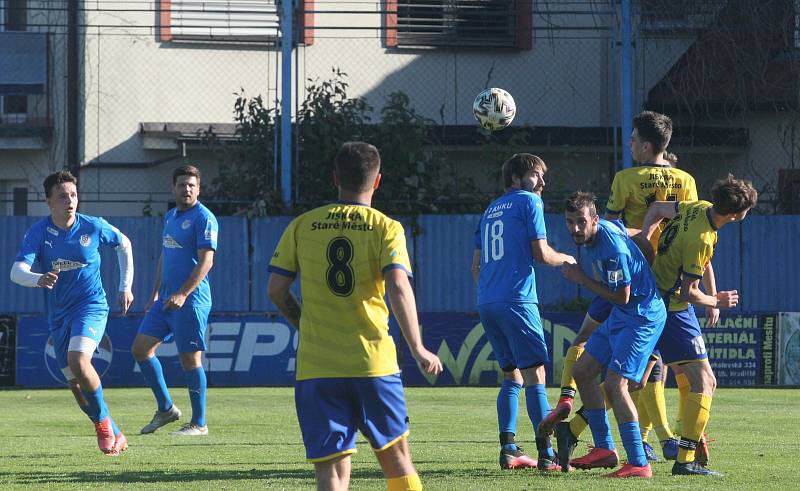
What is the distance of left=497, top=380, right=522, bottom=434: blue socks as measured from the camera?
28.2 feet

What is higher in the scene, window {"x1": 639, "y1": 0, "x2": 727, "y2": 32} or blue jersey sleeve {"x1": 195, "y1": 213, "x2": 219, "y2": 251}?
window {"x1": 639, "y1": 0, "x2": 727, "y2": 32}

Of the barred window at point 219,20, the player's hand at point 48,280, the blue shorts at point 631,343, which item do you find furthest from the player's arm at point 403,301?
the barred window at point 219,20

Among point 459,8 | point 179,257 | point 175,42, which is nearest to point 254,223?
point 175,42

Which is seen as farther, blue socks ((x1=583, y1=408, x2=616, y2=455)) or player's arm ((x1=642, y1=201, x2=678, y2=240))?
player's arm ((x1=642, y1=201, x2=678, y2=240))

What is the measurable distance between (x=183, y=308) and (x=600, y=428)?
14.3 ft

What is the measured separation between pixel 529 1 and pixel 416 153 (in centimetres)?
421

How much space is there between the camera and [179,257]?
36.7 ft

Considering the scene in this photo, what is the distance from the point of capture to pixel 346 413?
5.86 meters

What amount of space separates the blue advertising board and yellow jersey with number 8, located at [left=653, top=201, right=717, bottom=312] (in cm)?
944

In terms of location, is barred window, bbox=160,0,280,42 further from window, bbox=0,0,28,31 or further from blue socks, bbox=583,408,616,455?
blue socks, bbox=583,408,616,455

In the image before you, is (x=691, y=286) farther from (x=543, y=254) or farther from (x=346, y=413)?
(x=346, y=413)

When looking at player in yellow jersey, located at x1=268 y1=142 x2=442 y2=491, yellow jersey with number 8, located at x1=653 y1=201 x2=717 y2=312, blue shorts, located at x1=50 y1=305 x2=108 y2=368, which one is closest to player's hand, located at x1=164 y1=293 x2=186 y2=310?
blue shorts, located at x1=50 y1=305 x2=108 y2=368

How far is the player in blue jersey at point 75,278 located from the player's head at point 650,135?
4075mm

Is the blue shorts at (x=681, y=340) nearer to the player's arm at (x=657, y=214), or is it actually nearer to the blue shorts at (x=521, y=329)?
the player's arm at (x=657, y=214)
